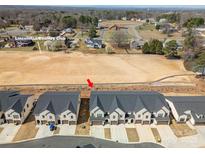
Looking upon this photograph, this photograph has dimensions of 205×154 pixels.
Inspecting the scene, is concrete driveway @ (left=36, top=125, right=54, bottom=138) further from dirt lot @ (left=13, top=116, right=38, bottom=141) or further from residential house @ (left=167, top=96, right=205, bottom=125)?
residential house @ (left=167, top=96, right=205, bottom=125)

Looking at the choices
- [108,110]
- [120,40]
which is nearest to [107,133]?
[108,110]

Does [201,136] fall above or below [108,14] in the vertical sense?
below

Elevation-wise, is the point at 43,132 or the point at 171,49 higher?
the point at 171,49

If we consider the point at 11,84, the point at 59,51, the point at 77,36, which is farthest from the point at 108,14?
the point at 11,84

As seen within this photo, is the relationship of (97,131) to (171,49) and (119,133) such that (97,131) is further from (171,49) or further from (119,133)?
(171,49)

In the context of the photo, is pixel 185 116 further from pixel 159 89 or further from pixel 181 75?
pixel 181 75
